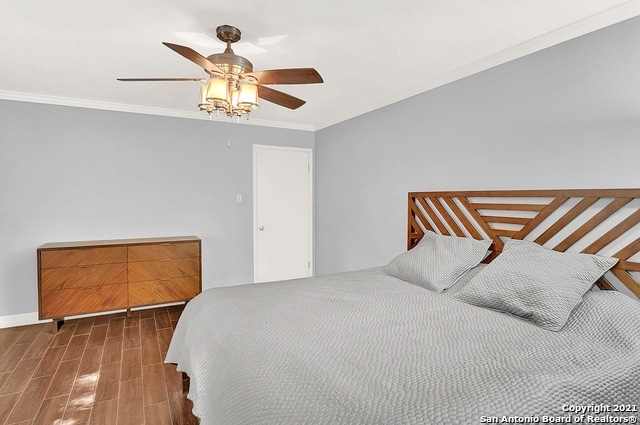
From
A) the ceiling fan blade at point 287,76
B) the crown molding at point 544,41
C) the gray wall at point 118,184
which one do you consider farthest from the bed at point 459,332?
the gray wall at point 118,184

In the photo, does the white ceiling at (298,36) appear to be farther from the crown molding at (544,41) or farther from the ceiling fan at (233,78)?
the ceiling fan at (233,78)

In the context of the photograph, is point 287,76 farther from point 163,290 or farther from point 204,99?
point 163,290

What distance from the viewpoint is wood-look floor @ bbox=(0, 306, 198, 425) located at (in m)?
2.04

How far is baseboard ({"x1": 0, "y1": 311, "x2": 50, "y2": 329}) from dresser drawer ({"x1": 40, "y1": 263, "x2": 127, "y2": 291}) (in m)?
0.60

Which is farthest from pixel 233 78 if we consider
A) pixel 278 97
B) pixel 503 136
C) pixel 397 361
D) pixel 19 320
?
pixel 19 320

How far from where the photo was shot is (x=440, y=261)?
2.39 meters

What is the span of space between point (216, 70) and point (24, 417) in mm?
2317

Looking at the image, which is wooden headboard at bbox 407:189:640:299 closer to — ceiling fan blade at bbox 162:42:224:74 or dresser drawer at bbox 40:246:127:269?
ceiling fan blade at bbox 162:42:224:74

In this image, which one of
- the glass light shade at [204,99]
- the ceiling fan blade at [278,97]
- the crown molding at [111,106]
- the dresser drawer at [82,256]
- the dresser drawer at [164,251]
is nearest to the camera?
the glass light shade at [204,99]

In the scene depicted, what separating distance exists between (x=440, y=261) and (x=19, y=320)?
4138 millimetres

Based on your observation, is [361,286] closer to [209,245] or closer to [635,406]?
[635,406]

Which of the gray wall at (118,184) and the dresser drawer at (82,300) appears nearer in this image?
the dresser drawer at (82,300)

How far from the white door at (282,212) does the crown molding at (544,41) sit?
1983mm

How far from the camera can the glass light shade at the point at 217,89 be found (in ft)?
6.23
